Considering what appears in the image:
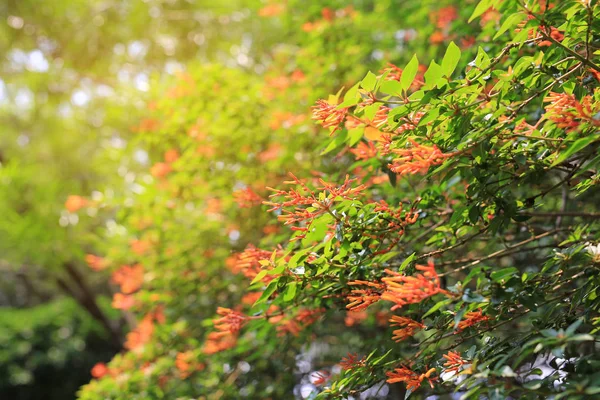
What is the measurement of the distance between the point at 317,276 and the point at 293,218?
23 centimetres

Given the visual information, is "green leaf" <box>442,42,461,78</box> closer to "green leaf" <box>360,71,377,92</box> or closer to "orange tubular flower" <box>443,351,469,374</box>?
"green leaf" <box>360,71,377,92</box>

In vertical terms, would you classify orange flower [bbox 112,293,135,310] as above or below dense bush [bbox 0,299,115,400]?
above

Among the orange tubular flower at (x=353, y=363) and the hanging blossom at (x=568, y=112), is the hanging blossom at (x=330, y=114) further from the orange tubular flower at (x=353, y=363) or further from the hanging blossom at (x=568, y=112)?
the orange tubular flower at (x=353, y=363)

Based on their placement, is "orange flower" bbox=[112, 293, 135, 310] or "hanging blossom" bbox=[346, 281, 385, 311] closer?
"hanging blossom" bbox=[346, 281, 385, 311]

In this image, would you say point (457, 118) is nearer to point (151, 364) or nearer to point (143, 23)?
point (151, 364)

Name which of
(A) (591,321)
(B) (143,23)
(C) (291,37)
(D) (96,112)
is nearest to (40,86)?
(D) (96,112)

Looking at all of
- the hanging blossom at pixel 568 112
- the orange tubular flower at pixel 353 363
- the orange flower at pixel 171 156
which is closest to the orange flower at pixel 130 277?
the orange flower at pixel 171 156

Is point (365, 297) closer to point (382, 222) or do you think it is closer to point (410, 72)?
point (382, 222)

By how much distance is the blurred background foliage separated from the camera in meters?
3.33

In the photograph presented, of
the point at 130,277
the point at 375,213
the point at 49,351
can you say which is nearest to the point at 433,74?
the point at 375,213

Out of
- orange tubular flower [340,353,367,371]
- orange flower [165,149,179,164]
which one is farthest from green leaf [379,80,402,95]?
orange flower [165,149,179,164]

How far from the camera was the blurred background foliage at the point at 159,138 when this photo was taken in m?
3.33

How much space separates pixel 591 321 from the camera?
4.98 feet

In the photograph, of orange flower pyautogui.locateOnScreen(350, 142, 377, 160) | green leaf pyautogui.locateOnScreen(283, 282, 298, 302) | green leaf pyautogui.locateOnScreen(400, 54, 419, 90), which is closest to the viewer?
green leaf pyautogui.locateOnScreen(400, 54, 419, 90)
